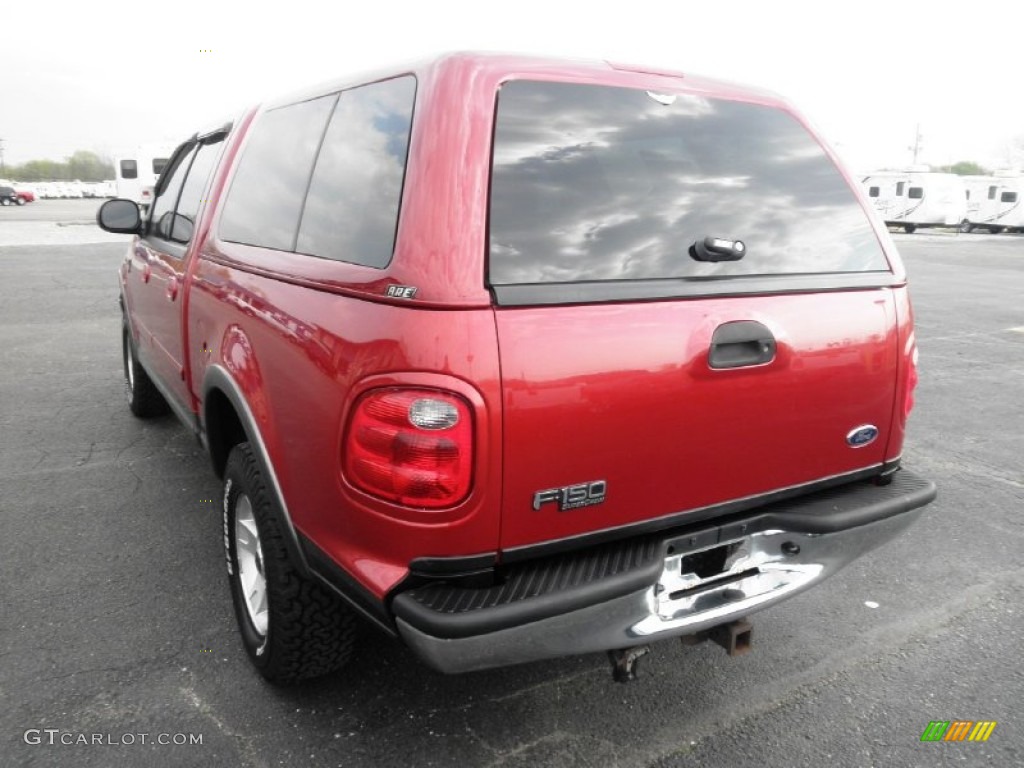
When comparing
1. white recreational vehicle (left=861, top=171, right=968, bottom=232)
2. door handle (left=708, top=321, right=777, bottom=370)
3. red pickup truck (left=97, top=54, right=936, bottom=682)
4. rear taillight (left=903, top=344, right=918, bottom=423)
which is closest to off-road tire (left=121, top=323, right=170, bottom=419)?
red pickup truck (left=97, top=54, right=936, bottom=682)

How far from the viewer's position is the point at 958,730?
2527 mm

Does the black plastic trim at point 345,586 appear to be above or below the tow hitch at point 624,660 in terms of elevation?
above

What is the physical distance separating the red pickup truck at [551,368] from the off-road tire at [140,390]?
2.98 metres

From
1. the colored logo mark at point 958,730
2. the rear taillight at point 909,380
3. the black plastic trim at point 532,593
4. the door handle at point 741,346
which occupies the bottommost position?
the colored logo mark at point 958,730

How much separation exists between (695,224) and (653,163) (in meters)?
0.22

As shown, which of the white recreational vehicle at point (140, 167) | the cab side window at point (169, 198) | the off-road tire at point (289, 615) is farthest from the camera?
the white recreational vehicle at point (140, 167)

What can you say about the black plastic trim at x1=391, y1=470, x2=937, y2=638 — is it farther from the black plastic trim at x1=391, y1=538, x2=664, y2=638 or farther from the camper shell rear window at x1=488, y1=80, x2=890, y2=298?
the camper shell rear window at x1=488, y1=80, x2=890, y2=298

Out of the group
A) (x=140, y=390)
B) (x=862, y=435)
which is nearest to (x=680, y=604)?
(x=862, y=435)

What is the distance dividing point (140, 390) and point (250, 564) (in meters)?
3.13

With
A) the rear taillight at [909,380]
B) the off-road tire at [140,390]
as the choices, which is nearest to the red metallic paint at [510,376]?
the rear taillight at [909,380]

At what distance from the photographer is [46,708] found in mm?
2520

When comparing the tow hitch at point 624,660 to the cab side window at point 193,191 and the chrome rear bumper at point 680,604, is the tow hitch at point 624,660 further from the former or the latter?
the cab side window at point 193,191

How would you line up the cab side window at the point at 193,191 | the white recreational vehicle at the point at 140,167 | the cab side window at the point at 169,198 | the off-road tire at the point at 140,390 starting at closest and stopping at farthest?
1. the cab side window at the point at 193,191
2. the cab side window at the point at 169,198
3. the off-road tire at the point at 140,390
4. the white recreational vehicle at the point at 140,167

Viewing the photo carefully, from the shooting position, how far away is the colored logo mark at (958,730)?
8.18ft
